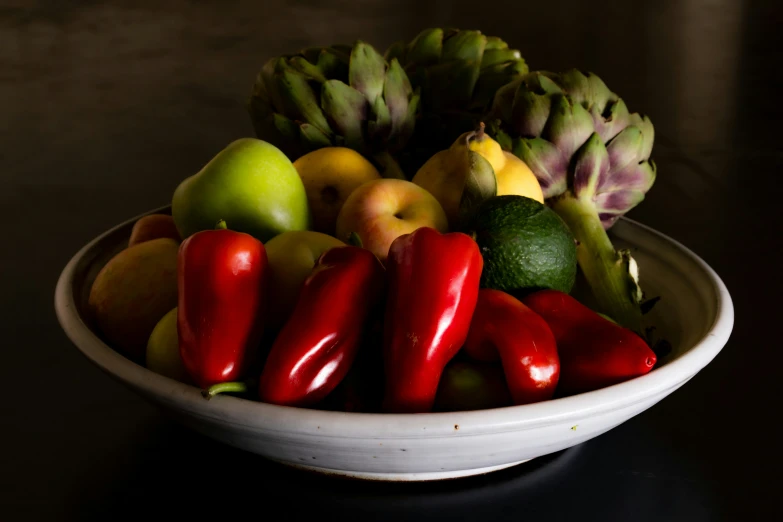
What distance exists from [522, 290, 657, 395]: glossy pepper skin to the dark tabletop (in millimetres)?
91

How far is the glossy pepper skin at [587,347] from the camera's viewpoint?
518mm

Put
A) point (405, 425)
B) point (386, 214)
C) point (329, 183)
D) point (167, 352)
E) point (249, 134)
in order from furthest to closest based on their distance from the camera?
point (249, 134), point (329, 183), point (386, 214), point (167, 352), point (405, 425)

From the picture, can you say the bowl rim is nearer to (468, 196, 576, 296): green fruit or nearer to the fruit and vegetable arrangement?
the fruit and vegetable arrangement

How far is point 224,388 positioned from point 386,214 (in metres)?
0.25

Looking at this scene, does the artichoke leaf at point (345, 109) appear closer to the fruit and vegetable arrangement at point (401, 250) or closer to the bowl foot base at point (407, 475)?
the fruit and vegetable arrangement at point (401, 250)

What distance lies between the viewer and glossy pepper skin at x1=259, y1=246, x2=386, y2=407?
50cm

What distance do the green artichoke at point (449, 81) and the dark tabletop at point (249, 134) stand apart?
1.10 ft

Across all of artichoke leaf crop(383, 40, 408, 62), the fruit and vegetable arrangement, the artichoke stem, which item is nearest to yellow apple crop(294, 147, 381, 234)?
the fruit and vegetable arrangement

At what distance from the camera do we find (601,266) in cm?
77

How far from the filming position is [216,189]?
0.69 meters

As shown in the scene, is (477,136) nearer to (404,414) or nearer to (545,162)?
(545,162)

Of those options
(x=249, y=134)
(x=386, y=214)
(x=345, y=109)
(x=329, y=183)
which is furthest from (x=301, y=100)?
(x=249, y=134)

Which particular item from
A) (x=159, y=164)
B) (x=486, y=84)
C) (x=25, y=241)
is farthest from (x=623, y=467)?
(x=159, y=164)

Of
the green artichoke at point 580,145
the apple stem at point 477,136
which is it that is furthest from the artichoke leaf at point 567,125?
the apple stem at point 477,136
